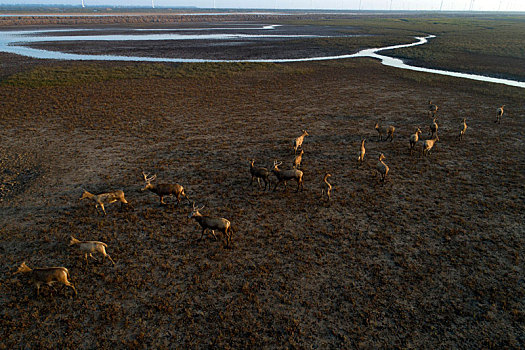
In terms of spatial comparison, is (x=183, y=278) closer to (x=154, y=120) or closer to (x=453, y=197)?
(x=453, y=197)

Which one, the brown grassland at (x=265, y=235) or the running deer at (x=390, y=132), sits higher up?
the running deer at (x=390, y=132)

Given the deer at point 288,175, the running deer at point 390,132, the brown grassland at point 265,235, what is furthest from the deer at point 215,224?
the running deer at point 390,132

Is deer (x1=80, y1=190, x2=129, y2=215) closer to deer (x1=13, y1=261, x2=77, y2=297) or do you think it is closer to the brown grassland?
the brown grassland

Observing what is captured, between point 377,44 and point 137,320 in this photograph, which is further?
point 377,44

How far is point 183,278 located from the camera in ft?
32.9

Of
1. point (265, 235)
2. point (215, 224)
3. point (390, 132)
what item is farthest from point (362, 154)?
point (215, 224)

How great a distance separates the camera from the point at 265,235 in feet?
39.7

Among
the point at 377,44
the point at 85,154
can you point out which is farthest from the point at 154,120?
the point at 377,44

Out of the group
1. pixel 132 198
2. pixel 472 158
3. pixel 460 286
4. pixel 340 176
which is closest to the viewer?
pixel 460 286

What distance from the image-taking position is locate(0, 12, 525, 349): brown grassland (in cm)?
849

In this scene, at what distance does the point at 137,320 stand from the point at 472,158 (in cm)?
2005

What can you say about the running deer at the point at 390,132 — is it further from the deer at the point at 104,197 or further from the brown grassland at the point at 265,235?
the deer at the point at 104,197

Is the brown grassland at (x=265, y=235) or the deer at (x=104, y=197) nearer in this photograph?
the brown grassland at (x=265, y=235)

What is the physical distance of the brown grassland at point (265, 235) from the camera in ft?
27.9
